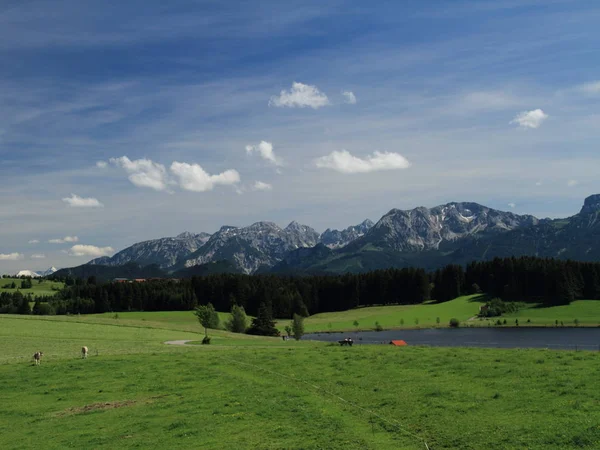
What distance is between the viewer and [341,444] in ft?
75.4

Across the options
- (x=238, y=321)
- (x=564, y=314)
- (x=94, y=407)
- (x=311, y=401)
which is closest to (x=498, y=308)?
(x=564, y=314)

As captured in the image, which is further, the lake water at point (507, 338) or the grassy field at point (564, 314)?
the grassy field at point (564, 314)

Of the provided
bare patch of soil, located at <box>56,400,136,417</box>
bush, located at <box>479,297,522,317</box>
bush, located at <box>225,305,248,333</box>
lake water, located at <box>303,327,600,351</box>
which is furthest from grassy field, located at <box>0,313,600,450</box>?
bush, located at <box>479,297,522,317</box>

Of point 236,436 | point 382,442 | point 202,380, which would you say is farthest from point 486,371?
point 202,380

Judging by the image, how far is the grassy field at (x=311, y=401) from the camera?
23797 millimetres

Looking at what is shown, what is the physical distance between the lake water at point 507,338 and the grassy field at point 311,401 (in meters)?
72.8

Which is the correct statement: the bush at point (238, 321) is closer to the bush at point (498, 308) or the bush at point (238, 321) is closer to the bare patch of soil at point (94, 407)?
the bush at point (498, 308)

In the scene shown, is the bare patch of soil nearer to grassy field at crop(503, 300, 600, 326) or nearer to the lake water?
the lake water

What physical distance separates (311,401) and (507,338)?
112 meters

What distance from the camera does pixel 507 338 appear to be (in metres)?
129

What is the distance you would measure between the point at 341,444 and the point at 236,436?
228 inches

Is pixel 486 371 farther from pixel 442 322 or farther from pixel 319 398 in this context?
pixel 442 322

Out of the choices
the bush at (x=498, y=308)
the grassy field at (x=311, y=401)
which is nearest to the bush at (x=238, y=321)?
the bush at (x=498, y=308)

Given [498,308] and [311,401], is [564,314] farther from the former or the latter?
[311,401]
